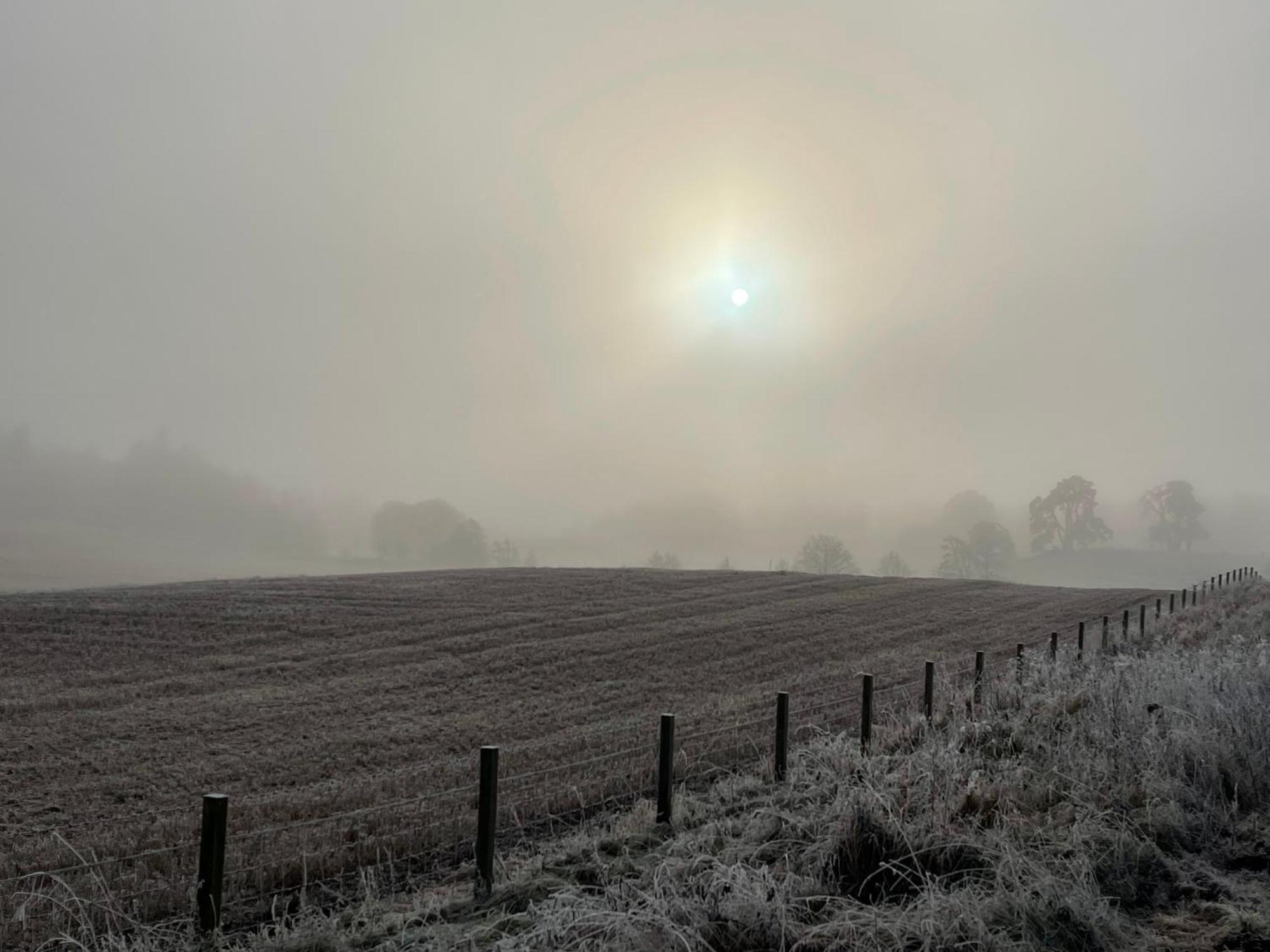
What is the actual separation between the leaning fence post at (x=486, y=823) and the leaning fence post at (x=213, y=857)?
6.40 feet

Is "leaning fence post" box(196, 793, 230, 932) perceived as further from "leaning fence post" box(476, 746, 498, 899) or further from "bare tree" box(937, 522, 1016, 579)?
"bare tree" box(937, 522, 1016, 579)

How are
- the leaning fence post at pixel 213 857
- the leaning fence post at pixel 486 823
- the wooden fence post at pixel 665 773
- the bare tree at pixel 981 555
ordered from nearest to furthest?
the leaning fence post at pixel 213 857 → the leaning fence post at pixel 486 823 → the wooden fence post at pixel 665 773 → the bare tree at pixel 981 555

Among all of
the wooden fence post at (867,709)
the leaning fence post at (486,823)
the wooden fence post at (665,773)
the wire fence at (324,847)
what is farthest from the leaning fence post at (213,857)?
the wooden fence post at (867,709)

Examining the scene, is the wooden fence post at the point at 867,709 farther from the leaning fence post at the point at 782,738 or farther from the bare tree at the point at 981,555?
the bare tree at the point at 981,555

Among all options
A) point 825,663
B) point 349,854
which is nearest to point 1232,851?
point 349,854

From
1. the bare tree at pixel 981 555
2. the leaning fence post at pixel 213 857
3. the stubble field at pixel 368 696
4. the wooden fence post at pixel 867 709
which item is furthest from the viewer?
the bare tree at pixel 981 555

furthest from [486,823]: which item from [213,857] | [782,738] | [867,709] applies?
[867,709]

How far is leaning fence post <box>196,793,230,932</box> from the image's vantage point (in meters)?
6.40

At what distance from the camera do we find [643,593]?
39.4 m

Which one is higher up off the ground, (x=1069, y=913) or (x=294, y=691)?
(x=1069, y=913)

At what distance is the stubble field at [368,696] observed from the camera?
33.6ft

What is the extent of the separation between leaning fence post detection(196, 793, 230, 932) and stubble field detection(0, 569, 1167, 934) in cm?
111

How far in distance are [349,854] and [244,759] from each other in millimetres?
5884

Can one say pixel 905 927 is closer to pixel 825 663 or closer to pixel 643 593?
pixel 825 663
